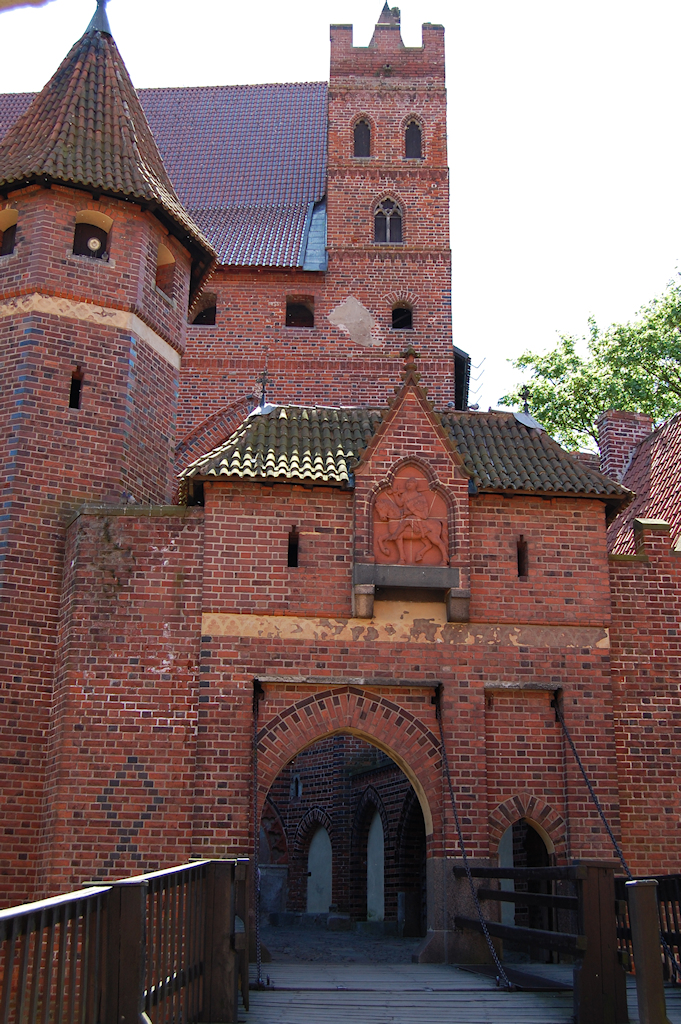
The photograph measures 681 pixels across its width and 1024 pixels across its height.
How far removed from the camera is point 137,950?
19.0ft

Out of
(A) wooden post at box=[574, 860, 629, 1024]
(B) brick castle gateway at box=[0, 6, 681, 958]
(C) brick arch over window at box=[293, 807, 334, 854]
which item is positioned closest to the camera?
(A) wooden post at box=[574, 860, 629, 1024]

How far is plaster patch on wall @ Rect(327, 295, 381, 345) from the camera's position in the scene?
24.0m

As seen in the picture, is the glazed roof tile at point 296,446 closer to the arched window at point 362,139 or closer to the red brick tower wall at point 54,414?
the red brick tower wall at point 54,414

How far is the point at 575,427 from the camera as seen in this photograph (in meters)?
31.1

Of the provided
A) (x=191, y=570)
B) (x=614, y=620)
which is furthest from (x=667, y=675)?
(x=191, y=570)

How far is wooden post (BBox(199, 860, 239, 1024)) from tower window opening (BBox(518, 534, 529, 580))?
681cm

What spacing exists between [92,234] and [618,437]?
12032mm

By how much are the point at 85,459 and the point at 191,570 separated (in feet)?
7.51

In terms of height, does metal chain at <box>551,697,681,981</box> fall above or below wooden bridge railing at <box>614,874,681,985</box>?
above

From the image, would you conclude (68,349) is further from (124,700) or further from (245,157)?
(245,157)

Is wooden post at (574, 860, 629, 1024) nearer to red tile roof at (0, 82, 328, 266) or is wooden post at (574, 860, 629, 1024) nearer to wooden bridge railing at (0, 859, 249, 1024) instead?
wooden bridge railing at (0, 859, 249, 1024)

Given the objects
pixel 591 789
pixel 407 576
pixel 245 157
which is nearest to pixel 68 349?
pixel 407 576

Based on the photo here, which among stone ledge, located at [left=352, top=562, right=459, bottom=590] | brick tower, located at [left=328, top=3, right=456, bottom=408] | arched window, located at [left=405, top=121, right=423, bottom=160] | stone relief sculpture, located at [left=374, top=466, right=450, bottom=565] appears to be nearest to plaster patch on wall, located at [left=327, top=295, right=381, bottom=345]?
brick tower, located at [left=328, top=3, right=456, bottom=408]

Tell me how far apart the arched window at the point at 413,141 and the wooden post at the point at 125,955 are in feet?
74.8
